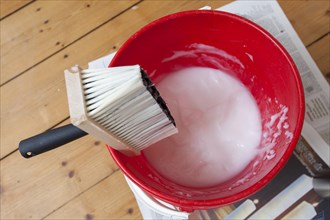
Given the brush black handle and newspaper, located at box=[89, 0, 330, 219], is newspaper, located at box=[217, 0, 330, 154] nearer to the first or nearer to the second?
newspaper, located at box=[89, 0, 330, 219]

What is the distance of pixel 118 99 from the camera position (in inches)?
13.4

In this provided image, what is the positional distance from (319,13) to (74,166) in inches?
20.4

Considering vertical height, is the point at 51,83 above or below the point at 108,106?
above

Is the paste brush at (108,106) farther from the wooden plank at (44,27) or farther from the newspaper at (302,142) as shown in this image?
the wooden plank at (44,27)

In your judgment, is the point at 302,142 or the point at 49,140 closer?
the point at 49,140

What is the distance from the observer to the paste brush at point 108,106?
34 centimetres

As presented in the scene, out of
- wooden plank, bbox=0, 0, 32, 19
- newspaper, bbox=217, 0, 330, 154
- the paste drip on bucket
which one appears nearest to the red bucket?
the paste drip on bucket

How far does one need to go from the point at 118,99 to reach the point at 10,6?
0.51 m

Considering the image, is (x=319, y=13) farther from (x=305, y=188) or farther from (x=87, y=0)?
(x=87, y=0)

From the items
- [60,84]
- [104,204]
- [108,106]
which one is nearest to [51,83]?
[60,84]

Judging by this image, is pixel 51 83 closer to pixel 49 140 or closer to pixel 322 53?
pixel 49 140

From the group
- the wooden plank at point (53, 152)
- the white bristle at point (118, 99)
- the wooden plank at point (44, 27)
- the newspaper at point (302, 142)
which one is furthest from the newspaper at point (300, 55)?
the white bristle at point (118, 99)

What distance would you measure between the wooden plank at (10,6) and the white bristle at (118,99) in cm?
45

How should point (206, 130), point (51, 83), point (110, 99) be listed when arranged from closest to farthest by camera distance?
point (110, 99)
point (206, 130)
point (51, 83)
